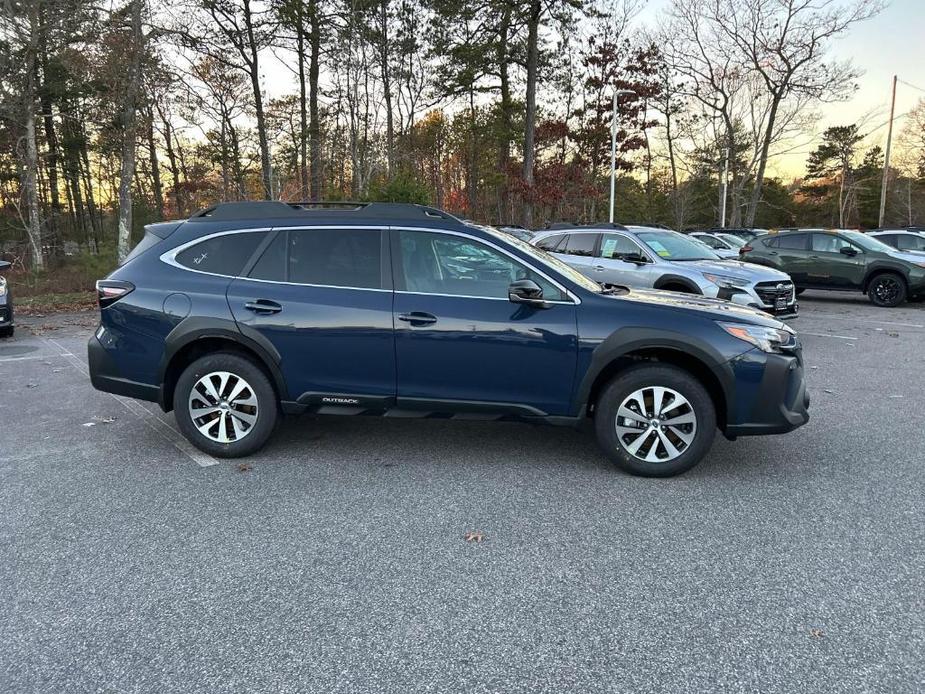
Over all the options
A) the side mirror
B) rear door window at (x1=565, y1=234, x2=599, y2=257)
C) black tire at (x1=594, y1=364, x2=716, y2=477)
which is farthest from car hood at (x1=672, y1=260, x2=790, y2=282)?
the side mirror

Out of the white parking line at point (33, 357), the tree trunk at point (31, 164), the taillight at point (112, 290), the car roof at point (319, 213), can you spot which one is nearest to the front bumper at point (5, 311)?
the white parking line at point (33, 357)

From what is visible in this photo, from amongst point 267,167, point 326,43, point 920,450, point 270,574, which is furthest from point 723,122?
point 270,574

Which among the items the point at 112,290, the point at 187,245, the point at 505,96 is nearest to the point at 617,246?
the point at 187,245

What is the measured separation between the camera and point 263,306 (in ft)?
14.3

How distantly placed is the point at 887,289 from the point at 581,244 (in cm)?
776

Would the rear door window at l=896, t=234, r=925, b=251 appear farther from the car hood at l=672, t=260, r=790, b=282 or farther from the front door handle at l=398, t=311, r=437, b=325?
the front door handle at l=398, t=311, r=437, b=325

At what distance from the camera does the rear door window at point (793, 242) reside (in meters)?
14.4

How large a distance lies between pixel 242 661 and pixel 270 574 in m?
0.63

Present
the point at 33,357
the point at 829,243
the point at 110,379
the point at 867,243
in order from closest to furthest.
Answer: the point at 110,379 → the point at 33,357 → the point at 867,243 → the point at 829,243

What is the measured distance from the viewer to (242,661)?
238 cm

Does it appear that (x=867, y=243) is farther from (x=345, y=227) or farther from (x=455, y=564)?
(x=455, y=564)

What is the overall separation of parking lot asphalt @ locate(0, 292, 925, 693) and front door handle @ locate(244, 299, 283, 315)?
110cm

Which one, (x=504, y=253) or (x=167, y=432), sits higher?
(x=504, y=253)

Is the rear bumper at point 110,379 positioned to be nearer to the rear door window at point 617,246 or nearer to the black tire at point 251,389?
the black tire at point 251,389
